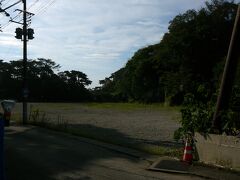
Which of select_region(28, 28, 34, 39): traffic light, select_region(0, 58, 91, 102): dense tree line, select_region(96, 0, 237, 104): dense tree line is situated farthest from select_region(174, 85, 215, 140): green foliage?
select_region(0, 58, 91, 102): dense tree line

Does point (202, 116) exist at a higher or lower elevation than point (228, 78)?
lower

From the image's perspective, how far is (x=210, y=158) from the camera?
13.9m

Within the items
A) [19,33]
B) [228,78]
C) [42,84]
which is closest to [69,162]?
[228,78]

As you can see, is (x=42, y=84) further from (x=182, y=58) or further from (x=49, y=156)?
(x=49, y=156)

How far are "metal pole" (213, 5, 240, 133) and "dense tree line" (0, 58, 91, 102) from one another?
91421 millimetres

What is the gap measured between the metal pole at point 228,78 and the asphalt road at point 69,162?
2144 mm

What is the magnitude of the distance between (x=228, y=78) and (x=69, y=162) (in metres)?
4.75

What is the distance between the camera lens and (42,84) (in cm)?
11069

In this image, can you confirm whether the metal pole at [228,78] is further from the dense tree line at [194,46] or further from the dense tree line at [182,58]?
the dense tree line at [194,46]

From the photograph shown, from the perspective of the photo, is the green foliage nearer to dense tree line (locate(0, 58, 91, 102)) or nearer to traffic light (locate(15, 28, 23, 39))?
traffic light (locate(15, 28, 23, 39))

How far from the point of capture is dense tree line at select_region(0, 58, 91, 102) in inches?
4284

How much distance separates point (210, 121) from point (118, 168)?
9.72 ft

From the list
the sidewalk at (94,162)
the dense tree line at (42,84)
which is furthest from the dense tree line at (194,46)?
the sidewalk at (94,162)

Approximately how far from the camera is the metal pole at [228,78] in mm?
14242
